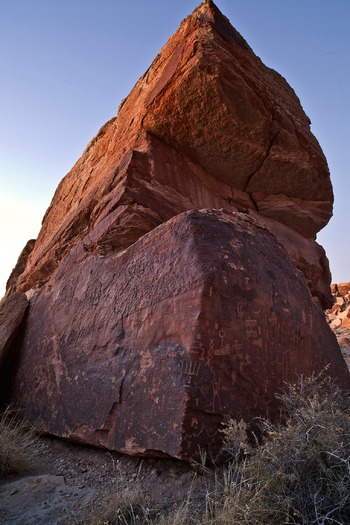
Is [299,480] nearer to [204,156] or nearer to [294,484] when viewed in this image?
[294,484]

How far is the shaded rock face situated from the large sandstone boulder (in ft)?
3.49

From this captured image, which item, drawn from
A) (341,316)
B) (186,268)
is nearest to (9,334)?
(186,268)

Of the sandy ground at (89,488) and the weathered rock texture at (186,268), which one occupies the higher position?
the weathered rock texture at (186,268)

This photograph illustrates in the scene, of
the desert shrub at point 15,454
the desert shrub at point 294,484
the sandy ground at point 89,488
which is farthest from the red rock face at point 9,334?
the desert shrub at point 294,484

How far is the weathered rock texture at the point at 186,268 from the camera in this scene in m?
2.48

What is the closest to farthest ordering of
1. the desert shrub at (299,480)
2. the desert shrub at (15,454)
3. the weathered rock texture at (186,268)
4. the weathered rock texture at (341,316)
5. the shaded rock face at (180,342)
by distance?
the desert shrub at (299,480)
the shaded rock face at (180,342)
the weathered rock texture at (186,268)
the desert shrub at (15,454)
the weathered rock texture at (341,316)

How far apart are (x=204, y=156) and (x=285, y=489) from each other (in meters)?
4.07

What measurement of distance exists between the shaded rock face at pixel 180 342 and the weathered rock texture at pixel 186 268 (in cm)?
1

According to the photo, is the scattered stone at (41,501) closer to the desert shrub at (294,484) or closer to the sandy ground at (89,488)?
the sandy ground at (89,488)

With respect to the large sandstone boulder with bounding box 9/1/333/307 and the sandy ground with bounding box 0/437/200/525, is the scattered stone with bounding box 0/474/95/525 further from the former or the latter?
the large sandstone boulder with bounding box 9/1/333/307

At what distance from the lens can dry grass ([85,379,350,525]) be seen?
1552 millimetres

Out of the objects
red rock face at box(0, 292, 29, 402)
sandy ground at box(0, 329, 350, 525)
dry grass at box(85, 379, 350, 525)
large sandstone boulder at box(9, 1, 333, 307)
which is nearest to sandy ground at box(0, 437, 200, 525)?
sandy ground at box(0, 329, 350, 525)

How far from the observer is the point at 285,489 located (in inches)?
66.6

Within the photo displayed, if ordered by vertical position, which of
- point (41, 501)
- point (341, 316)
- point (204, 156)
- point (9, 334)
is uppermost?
point (204, 156)
